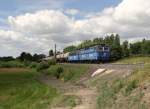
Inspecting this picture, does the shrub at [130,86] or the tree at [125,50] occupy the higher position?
the tree at [125,50]

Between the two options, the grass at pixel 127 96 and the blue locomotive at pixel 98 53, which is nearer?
the grass at pixel 127 96

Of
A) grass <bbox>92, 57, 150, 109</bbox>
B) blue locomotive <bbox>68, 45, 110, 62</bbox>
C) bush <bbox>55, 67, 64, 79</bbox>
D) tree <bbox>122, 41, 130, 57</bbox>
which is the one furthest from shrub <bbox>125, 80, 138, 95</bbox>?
tree <bbox>122, 41, 130, 57</bbox>

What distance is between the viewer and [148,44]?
114 metres

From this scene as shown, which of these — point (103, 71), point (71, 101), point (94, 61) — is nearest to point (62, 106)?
point (71, 101)

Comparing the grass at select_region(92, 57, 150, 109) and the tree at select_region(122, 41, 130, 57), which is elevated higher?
the tree at select_region(122, 41, 130, 57)

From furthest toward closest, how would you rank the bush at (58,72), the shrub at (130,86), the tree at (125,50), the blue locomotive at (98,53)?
the tree at (125,50)
the blue locomotive at (98,53)
the bush at (58,72)
the shrub at (130,86)

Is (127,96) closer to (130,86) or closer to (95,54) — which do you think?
(130,86)

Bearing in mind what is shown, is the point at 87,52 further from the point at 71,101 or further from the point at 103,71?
the point at 71,101

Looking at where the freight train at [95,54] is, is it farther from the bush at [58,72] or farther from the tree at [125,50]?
the tree at [125,50]

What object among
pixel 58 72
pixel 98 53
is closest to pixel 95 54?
pixel 98 53

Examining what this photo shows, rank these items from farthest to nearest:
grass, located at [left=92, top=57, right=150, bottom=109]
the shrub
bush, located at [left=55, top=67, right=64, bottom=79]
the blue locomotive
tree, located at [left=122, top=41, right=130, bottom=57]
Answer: tree, located at [left=122, top=41, right=130, bottom=57] < the blue locomotive < bush, located at [left=55, top=67, right=64, bottom=79] < the shrub < grass, located at [left=92, top=57, right=150, bottom=109]

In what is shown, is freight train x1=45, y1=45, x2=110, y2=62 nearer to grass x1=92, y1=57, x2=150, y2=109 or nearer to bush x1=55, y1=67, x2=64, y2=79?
bush x1=55, y1=67, x2=64, y2=79

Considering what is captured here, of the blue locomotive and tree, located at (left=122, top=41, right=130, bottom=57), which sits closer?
the blue locomotive

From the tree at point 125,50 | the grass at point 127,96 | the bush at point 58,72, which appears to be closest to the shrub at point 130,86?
the grass at point 127,96
